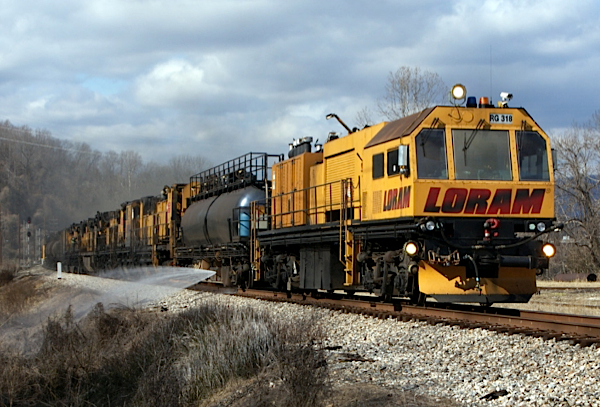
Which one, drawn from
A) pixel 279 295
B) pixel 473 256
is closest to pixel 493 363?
pixel 473 256

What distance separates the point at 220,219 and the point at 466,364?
1451 cm

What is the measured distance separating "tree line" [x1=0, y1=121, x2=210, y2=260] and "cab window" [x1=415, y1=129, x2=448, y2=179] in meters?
62.0

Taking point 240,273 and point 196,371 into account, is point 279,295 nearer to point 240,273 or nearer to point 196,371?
point 240,273

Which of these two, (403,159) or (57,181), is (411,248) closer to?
(403,159)

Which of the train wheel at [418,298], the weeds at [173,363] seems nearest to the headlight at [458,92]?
the train wheel at [418,298]

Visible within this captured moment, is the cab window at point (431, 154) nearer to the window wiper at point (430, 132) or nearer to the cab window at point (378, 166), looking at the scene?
the window wiper at point (430, 132)

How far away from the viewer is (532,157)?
11969mm

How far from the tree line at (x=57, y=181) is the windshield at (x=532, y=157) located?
205ft

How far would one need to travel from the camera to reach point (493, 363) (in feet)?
25.6

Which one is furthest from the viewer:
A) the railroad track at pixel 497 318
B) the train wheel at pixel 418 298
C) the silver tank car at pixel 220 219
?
the silver tank car at pixel 220 219

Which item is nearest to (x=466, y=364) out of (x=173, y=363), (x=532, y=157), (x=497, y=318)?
(x=497, y=318)

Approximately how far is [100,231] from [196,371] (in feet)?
114

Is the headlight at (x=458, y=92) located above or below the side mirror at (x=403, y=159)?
above

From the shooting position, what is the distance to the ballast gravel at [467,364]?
6438 millimetres
